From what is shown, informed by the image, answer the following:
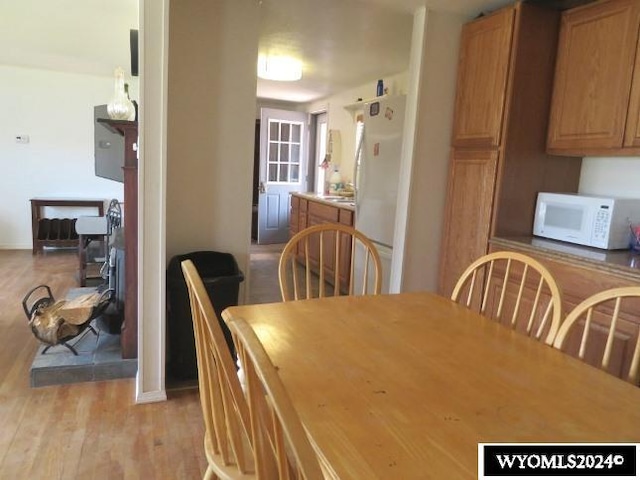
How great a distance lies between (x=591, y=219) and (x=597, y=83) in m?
0.67

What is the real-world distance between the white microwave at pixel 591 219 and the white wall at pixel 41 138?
5.10m


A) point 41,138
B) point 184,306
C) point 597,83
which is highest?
point 597,83

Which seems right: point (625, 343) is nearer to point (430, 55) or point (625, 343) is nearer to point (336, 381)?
point (336, 381)

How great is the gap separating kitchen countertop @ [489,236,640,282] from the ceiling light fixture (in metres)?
2.48

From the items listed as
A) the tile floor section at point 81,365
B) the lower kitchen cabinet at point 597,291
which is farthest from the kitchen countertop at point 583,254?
the tile floor section at point 81,365

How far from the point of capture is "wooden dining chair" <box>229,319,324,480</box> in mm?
473

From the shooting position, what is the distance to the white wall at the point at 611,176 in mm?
2314

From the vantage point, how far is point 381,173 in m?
3.30

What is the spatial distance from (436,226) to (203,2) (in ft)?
6.05

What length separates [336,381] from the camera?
947mm

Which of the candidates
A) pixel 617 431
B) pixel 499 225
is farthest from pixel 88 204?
pixel 617 431

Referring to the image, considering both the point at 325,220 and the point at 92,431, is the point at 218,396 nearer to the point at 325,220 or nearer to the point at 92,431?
the point at 92,431

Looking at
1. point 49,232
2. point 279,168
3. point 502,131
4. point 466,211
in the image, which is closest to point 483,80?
point 502,131

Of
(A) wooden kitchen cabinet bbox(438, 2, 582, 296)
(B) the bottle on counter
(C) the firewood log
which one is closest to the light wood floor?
(C) the firewood log
